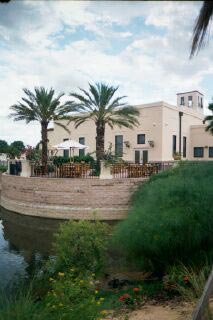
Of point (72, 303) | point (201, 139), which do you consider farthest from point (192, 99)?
point (72, 303)

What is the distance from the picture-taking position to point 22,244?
46.5 feet

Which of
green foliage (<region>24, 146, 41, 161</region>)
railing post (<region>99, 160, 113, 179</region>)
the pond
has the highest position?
green foliage (<region>24, 146, 41, 161</region>)

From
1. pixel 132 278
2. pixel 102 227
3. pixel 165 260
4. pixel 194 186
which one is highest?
pixel 194 186

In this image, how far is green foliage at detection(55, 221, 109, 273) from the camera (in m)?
Answer: 8.34

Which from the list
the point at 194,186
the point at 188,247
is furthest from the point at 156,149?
the point at 188,247

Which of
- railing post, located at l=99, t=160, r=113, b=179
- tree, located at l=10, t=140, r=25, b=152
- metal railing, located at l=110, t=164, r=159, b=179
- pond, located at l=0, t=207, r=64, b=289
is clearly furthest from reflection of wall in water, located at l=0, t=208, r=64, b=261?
tree, located at l=10, t=140, r=25, b=152

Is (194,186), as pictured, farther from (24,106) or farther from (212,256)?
(24,106)

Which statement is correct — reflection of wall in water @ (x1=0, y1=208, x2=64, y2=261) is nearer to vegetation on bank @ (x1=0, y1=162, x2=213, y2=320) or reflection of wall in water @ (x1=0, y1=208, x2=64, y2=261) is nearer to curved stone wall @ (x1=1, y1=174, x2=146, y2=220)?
curved stone wall @ (x1=1, y1=174, x2=146, y2=220)

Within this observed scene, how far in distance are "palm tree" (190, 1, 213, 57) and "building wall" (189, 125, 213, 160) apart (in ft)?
98.6

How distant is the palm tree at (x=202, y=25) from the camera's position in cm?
275

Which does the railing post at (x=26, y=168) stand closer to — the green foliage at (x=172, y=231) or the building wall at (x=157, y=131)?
the green foliage at (x=172, y=231)

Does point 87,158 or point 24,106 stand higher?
point 24,106

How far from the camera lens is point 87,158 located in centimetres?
2658

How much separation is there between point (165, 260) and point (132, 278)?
1.64 m
